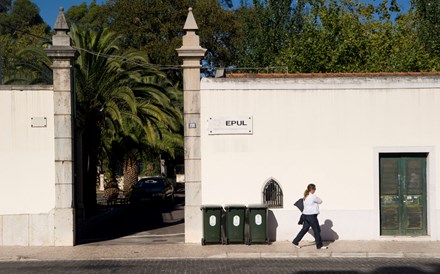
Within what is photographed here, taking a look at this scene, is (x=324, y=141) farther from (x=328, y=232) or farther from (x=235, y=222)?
(x=235, y=222)

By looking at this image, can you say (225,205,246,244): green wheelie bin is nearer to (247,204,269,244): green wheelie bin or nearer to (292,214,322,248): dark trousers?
(247,204,269,244): green wheelie bin

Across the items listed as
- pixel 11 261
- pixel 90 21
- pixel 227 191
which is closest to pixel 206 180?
pixel 227 191

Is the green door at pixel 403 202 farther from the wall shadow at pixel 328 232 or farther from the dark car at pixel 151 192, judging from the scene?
the dark car at pixel 151 192

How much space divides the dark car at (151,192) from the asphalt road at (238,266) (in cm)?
1670

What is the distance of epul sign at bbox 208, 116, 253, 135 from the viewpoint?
15.3 m

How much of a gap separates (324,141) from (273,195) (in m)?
1.85

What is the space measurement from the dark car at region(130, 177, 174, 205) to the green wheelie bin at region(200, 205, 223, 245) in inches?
607

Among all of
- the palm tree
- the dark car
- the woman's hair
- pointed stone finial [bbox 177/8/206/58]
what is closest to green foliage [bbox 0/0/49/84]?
the palm tree

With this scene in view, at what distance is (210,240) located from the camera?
14734 mm

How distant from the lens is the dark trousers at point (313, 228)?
A: 13961 millimetres

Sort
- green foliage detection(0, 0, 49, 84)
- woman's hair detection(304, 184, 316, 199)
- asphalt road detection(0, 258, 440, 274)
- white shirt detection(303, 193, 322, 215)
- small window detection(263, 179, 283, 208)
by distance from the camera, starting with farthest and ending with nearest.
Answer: green foliage detection(0, 0, 49, 84) → small window detection(263, 179, 283, 208) → woman's hair detection(304, 184, 316, 199) → white shirt detection(303, 193, 322, 215) → asphalt road detection(0, 258, 440, 274)

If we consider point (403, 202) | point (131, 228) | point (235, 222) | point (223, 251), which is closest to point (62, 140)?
point (235, 222)

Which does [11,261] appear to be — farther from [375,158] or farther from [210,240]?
[375,158]

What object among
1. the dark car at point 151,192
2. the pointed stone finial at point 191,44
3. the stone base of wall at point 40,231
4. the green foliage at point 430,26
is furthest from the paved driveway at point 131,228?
the green foliage at point 430,26
